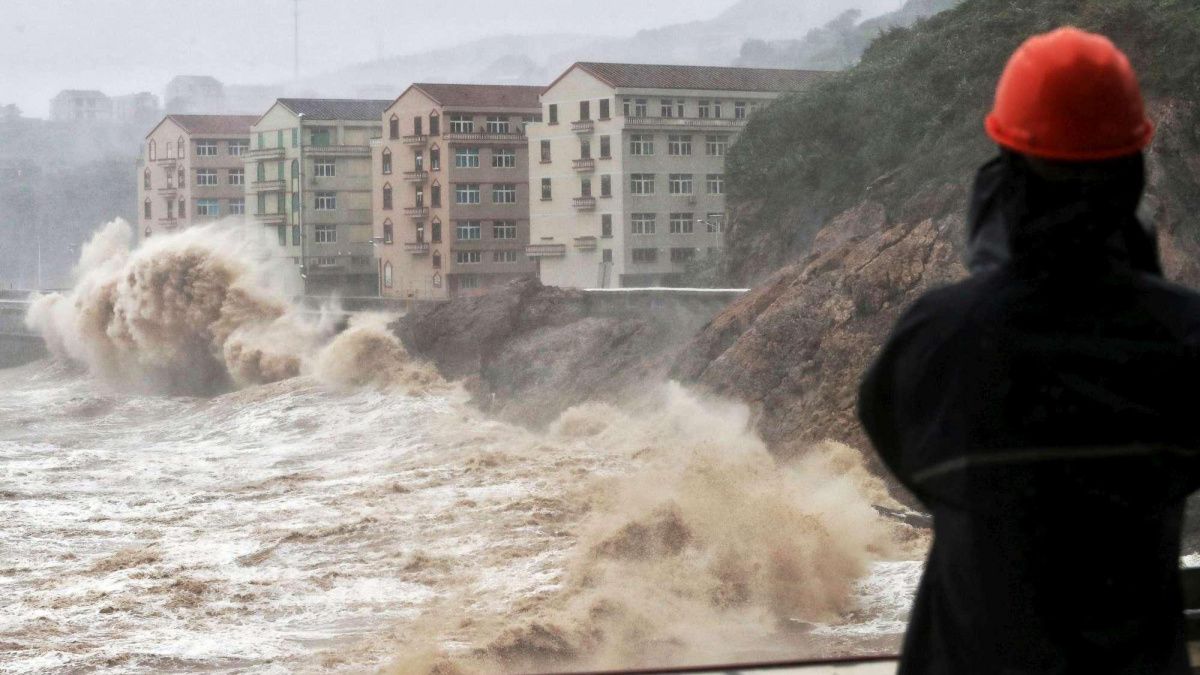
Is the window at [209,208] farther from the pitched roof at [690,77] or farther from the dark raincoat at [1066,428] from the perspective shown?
the dark raincoat at [1066,428]

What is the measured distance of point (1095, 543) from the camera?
1673mm

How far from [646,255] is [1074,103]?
44.8m

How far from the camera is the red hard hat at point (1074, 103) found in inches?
65.7

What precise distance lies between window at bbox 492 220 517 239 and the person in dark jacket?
51362mm

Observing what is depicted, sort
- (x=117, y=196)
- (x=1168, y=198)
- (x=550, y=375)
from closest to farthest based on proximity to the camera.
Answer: (x=1168, y=198)
(x=550, y=375)
(x=117, y=196)

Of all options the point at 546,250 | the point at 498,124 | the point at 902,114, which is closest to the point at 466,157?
the point at 498,124

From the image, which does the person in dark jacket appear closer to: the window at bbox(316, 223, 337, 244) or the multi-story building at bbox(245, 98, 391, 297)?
the multi-story building at bbox(245, 98, 391, 297)

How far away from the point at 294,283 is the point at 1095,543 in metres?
39.2

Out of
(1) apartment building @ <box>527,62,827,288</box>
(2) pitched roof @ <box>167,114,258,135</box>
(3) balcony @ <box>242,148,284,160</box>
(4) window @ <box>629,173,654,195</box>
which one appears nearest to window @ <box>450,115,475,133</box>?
(1) apartment building @ <box>527,62,827,288</box>

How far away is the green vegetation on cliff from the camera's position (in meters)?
22.8

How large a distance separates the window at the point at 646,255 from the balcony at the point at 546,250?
2964 mm

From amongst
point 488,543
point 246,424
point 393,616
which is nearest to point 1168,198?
point 488,543

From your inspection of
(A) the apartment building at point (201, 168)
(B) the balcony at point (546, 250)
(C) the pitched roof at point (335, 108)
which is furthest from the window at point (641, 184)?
(A) the apartment building at point (201, 168)

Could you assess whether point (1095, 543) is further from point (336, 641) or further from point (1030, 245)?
point (336, 641)
